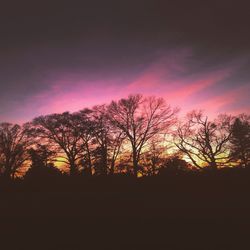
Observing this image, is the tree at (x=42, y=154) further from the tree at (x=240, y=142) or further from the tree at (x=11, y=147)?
the tree at (x=240, y=142)

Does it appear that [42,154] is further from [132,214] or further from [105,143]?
[132,214]

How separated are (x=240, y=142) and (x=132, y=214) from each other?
28.8 meters

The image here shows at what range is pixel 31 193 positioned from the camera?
300 inches

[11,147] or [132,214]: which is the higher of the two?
[11,147]

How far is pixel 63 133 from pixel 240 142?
26.8m

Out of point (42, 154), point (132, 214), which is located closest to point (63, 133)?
point (42, 154)

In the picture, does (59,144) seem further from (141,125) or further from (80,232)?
(80,232)

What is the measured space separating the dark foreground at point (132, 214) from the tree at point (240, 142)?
23.4m

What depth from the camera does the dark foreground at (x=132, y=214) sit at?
4008mm

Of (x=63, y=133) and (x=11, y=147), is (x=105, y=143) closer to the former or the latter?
(x=63, y=133)

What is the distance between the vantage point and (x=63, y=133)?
2873 cm

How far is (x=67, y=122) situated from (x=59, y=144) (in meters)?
3.57

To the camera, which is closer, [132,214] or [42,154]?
[132,214]

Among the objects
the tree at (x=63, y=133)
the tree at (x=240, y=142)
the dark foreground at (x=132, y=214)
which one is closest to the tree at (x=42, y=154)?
the tree at (x=63, y=133)
